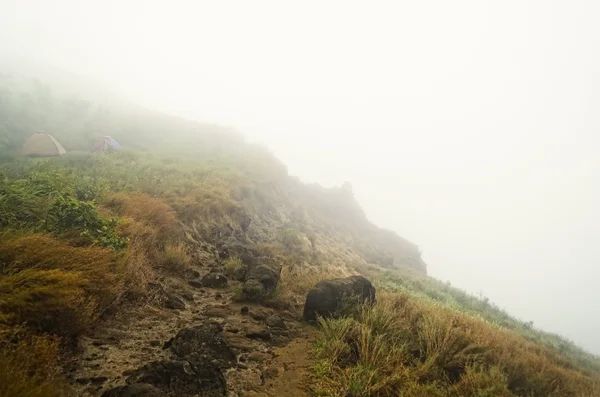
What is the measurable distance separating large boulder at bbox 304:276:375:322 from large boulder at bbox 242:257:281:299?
1313 mm

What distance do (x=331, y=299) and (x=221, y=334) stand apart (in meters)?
2.83

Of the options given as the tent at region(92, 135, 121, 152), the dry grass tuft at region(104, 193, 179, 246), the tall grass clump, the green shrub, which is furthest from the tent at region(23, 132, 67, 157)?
the tall grass clump

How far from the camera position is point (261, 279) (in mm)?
8320

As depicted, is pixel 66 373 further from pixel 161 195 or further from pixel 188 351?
pixel 161 195

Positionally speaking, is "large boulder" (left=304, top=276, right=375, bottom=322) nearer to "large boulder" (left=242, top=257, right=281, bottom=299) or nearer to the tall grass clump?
the tall grass clump

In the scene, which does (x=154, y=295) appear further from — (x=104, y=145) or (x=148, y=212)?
(x=104, y=145)

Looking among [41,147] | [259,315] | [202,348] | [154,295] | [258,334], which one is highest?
[202,348]

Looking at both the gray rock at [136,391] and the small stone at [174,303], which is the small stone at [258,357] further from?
the small stone at [174,303]

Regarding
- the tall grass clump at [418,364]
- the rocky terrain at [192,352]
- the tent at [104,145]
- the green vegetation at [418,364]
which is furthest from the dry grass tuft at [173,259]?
Result: the tent at [104,145]

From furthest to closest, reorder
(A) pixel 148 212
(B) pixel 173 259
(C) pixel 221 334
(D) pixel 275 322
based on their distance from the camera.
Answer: (A) pixel 148 212, (B) pixel 173 259, (D) pixel 275 322, (C) pixel 221 334

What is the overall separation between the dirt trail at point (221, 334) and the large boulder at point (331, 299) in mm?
466

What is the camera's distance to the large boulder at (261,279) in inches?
309

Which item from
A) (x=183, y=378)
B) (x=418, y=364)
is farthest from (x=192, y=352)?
(x=418, y=364)

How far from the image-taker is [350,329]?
6.14 m
